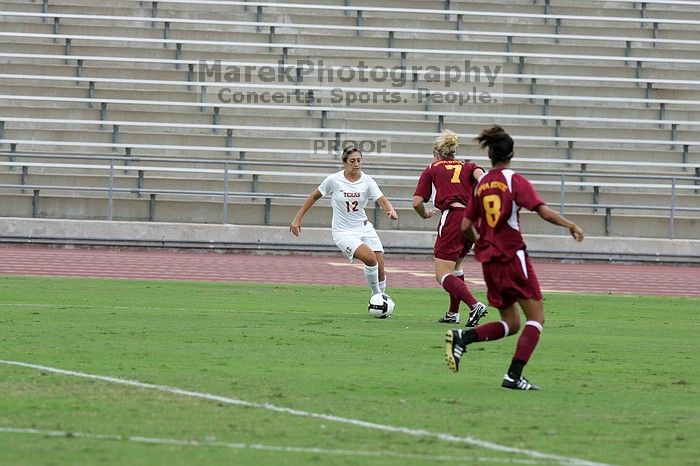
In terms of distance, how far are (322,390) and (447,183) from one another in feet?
17.8

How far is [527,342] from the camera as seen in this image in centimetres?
882

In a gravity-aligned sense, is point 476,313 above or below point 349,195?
below

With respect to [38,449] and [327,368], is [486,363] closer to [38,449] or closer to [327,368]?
[327,368]

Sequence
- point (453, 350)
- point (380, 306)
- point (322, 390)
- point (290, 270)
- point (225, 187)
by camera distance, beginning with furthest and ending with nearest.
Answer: point (225, 187) → point (290, 270) → point (380, 306) → point (453, 350) → point (322, 390)

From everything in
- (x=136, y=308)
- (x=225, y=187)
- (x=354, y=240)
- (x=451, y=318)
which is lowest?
(x=225, y=187)

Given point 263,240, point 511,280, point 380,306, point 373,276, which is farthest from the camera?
point 263,240

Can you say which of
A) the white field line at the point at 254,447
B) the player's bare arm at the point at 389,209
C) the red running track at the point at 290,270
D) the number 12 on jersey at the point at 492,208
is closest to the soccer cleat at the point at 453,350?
the number 12 on jersey at the point at 492,208

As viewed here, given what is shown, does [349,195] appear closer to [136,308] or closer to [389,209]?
[389,209]

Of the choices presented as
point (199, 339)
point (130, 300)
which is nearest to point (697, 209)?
point (130, 300)

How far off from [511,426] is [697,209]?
20041 mm

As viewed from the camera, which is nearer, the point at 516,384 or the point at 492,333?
the point at 516,384

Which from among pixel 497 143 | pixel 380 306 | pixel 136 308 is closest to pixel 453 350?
pixel 497 143

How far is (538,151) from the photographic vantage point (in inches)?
1146

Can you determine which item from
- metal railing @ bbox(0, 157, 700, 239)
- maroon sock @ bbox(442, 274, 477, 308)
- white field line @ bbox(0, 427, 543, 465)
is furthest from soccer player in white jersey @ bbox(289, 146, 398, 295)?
metal railing @ bbox(0, 157, 700, 239)
